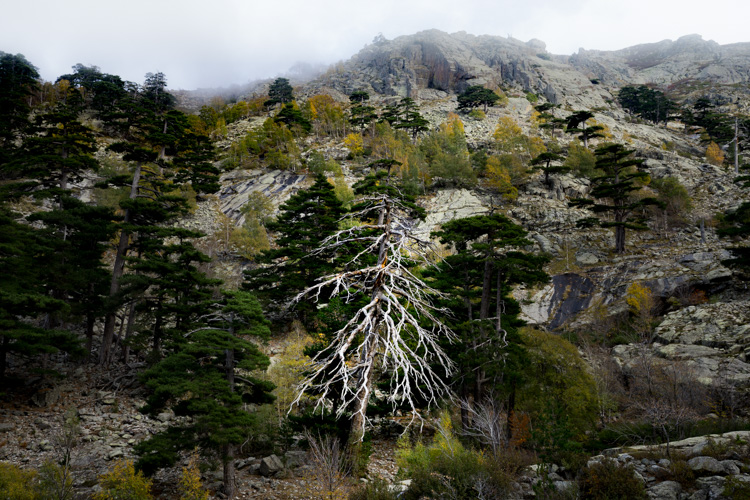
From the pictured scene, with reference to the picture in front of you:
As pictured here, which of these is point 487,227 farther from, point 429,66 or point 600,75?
point 600,75

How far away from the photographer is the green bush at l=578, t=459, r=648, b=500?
633 cm

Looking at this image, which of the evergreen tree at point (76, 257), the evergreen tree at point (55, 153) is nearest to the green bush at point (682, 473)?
the evergreen tree at point (76, 257)

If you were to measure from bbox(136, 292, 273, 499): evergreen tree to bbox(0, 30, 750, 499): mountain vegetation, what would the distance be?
10cm

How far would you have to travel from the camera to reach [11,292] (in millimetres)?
15086

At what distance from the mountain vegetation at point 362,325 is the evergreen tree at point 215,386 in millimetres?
97

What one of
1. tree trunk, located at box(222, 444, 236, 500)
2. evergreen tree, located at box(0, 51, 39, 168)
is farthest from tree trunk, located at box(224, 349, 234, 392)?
evergreen tree, located at box(0, 51, 39, 168)

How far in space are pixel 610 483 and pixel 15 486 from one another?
1406 cm

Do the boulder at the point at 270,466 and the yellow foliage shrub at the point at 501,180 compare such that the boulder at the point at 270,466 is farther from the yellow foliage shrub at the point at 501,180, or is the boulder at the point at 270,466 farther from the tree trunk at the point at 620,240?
the yellow foliage shrub at the point at 501,180

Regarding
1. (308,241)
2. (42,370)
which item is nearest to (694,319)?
(308,241)

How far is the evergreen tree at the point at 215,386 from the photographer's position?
10523 mm

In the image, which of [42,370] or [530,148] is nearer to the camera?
[42,370]

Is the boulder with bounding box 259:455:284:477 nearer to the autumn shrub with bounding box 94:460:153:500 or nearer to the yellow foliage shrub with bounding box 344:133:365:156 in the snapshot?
the autumn shrub with bounding box 94:460:153:500

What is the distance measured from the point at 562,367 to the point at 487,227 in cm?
864

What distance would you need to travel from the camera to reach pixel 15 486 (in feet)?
28.3
